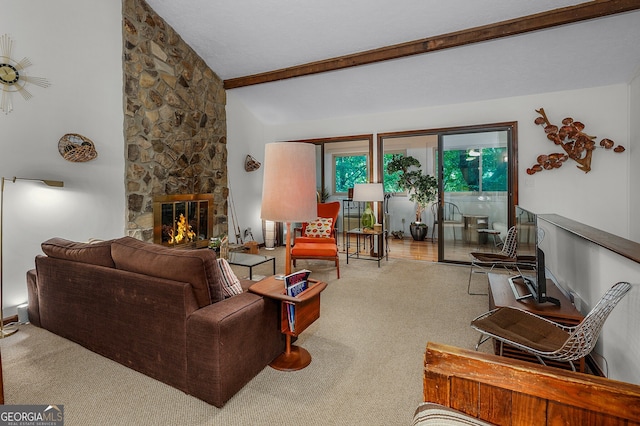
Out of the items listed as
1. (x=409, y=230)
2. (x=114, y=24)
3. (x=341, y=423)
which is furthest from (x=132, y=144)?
(x=409, y=230)

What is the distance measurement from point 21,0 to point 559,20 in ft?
17.1

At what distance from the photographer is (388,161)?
8.00 m

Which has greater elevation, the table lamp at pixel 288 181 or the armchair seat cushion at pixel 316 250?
the table lamp at pixel 288 181

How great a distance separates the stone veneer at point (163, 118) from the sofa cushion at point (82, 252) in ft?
4.90

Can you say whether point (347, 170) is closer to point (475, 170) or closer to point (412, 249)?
point (412, 249)

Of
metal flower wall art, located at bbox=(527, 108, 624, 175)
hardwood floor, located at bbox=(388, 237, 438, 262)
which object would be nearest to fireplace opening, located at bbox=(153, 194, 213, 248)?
hardwood floor, located at bbox=(388, 237, 438, 262)

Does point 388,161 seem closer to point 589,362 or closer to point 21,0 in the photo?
point 589,362

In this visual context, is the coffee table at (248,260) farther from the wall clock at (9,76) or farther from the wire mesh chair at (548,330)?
the wall clock at (9,76)

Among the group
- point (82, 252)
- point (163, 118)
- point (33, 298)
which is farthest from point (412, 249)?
point (33, 298)

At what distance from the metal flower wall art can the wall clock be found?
603 cm

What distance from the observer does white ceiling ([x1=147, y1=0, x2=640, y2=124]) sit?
11.4 ft

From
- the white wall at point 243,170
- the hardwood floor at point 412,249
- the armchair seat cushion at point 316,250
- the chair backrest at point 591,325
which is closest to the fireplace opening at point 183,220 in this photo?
the white wall at point 243,170

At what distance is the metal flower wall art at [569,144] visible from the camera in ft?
13.9

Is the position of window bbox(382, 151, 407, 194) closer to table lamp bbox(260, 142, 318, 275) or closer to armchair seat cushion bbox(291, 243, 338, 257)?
armchair seat cushion bbox(291, 243, 338, 257)
